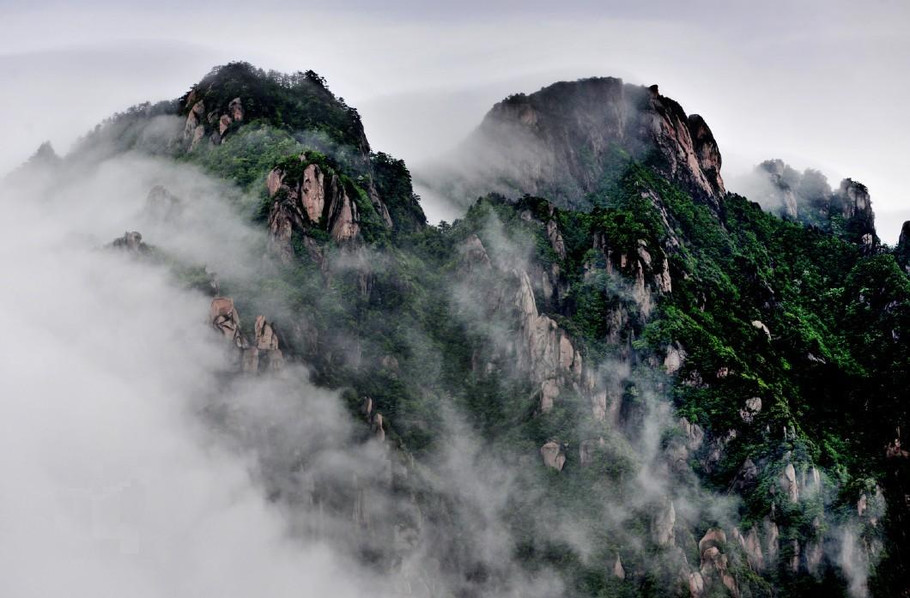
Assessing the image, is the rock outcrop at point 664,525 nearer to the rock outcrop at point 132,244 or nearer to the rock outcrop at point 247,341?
the rock outcrop at point 247,341

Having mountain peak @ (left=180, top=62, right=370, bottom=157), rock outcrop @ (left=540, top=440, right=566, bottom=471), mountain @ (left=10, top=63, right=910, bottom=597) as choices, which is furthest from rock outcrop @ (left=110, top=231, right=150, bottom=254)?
rock outcrop @ (left=540, top=440, right=566, bottom=471)

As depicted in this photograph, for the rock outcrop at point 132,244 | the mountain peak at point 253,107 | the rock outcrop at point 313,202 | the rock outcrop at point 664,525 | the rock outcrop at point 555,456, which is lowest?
the rock outcrop at point 664,525

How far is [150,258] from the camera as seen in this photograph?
160m

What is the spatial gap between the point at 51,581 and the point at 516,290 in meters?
77.2

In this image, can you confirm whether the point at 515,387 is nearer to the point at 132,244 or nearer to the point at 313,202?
the point at 313,202

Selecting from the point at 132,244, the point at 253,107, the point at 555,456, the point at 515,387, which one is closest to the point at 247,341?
the point at 132,244

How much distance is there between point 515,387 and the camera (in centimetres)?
16525

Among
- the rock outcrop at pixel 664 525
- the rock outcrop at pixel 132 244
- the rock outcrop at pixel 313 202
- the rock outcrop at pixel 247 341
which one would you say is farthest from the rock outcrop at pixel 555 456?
the rock outcrop at pixel 132 244

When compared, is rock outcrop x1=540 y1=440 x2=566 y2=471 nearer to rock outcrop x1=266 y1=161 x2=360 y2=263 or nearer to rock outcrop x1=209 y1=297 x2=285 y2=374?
rock outcrop x1=209 y1=297 x2=285 y2=374

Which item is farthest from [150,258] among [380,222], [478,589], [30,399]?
[478,589]

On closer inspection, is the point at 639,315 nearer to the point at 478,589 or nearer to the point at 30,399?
the point at 478,589

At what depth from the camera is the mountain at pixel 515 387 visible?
477 ft

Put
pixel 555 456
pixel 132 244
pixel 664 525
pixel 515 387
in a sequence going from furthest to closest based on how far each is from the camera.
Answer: pixel 515 387 → pixel 132 244 → pixel 555 456 → pixel 664 525

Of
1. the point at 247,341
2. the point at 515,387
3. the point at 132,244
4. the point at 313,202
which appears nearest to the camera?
the point at 247,341
